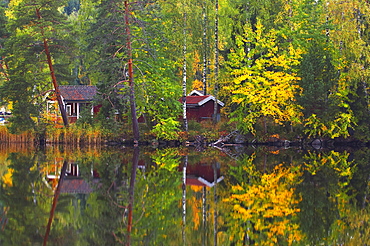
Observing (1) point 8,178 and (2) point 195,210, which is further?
(1) point 8,178

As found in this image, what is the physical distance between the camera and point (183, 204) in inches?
590

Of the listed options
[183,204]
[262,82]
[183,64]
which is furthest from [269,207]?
[183,64]

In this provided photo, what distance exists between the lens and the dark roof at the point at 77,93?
1994 inches

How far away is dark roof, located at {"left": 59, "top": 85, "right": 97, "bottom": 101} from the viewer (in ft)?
166

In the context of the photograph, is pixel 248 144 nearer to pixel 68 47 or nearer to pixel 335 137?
pixel 335 137

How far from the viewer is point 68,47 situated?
4056 cm

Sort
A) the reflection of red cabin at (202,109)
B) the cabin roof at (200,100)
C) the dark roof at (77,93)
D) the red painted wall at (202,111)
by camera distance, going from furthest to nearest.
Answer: the dark roof at (77,93), the red painted wall at (202,111), the reflection of red cabin at (202,109), the cabin roof at (200,100)

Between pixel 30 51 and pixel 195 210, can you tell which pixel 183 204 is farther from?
pixel 30 51

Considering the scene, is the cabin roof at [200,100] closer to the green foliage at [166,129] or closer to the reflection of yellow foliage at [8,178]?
the green foliage at [166,129]

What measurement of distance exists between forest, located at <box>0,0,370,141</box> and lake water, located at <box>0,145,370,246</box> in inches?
581

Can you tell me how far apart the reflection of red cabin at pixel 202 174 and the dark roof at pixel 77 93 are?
27194mm

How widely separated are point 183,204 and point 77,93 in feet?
124

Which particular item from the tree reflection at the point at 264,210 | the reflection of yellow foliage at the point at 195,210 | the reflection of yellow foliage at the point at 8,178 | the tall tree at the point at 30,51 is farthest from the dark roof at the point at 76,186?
the tall tree at the point at 30,51

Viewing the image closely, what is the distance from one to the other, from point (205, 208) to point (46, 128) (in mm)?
27836
